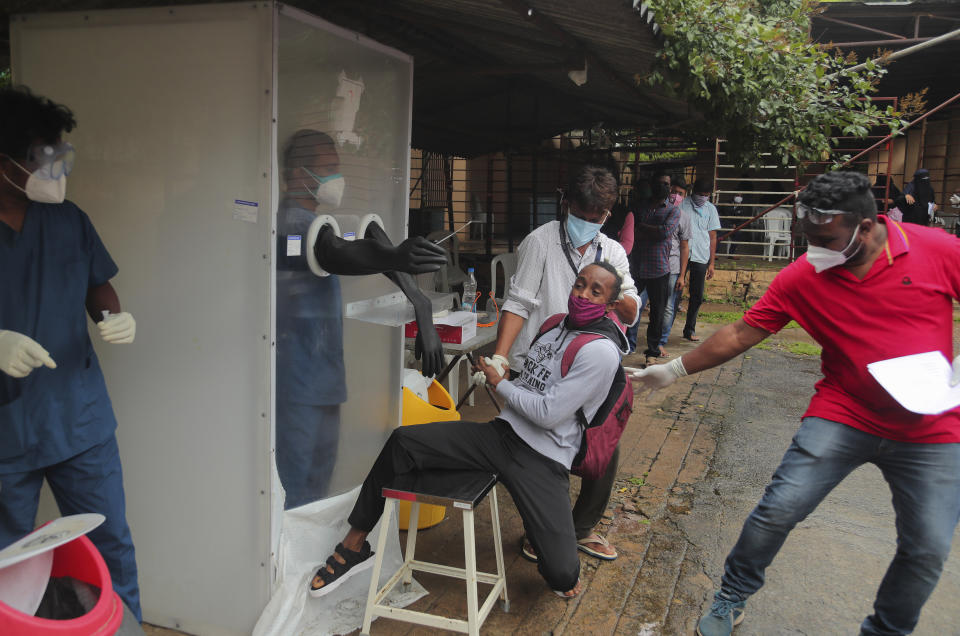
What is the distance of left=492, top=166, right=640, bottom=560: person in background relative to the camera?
3254 millimetres

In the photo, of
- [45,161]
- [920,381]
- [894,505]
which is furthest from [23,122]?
[894,505]

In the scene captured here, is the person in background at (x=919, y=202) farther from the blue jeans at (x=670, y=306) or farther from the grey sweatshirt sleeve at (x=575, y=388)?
the grey sweatshirt sleeve at (x=575, y=388)

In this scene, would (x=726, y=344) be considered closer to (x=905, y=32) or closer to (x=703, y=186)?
(x=703, y=186)

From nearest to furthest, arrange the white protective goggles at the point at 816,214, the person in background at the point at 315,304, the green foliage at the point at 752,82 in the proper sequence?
1. the white protective goggles at the point at 816,214
2. the person in background at the point at 315,304
3. the green foliage at the point at 752,82

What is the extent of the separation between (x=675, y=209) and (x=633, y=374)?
14.0 ft

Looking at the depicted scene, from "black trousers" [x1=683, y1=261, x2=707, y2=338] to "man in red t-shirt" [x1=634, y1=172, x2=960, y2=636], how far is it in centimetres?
537

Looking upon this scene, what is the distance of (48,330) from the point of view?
6.92 feet

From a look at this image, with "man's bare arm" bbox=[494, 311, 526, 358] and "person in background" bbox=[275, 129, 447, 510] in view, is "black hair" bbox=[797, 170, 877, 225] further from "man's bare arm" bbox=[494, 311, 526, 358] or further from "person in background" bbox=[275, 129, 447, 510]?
"man's bare arm" bbox=[494, 311, 526, 358]

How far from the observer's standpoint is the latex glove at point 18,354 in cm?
187

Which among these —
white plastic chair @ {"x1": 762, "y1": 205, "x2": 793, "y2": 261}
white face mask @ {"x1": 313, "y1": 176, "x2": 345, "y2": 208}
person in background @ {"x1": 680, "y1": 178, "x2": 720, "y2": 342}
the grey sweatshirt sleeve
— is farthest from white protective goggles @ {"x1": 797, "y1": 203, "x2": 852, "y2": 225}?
white plastic chair @ {"x1": 762, "y1": 205, "x2": 793, "y2": 261}

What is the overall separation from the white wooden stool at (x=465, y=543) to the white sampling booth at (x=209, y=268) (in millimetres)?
258

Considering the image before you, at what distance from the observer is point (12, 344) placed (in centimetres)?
188

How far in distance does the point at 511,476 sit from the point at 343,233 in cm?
119

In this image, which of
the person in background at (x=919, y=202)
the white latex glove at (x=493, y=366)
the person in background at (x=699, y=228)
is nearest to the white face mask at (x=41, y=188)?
the white latex glove at (x=493, y=366)
